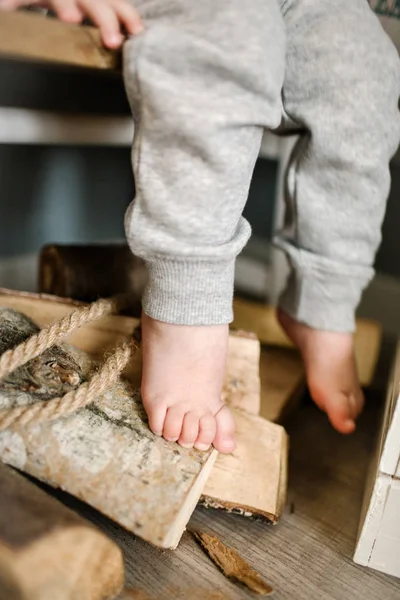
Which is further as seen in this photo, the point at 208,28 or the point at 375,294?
the point at 375,294

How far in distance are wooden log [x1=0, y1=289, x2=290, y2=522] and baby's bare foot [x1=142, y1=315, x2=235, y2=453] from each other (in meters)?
0.05

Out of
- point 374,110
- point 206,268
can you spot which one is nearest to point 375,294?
point 374,110

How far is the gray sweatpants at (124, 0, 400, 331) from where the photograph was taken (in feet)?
1.58

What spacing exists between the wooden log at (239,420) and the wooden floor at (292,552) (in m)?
0.02

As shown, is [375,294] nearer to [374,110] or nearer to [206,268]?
[374,110]

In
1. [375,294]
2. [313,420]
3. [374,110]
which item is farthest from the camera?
[375,294]

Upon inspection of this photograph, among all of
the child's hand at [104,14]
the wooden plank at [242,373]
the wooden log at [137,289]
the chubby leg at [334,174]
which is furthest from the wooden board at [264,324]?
the child's hand at [104,14]

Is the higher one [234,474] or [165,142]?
[165,142]

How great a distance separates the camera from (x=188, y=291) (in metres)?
0.55

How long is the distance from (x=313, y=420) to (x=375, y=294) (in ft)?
1.12

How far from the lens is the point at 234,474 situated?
0.60 m

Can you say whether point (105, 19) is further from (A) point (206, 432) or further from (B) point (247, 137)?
(A) point (206, 432)

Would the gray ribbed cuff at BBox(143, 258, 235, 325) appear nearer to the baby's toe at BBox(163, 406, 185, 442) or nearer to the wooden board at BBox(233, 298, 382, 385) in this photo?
the baby's toe at BBox(163, 406, 185, 442)

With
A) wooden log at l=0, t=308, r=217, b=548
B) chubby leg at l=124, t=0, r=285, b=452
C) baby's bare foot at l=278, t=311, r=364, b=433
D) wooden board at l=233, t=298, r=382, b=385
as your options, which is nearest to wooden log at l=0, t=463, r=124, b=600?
wooden log at l=0, t=308, r=217, b=548
